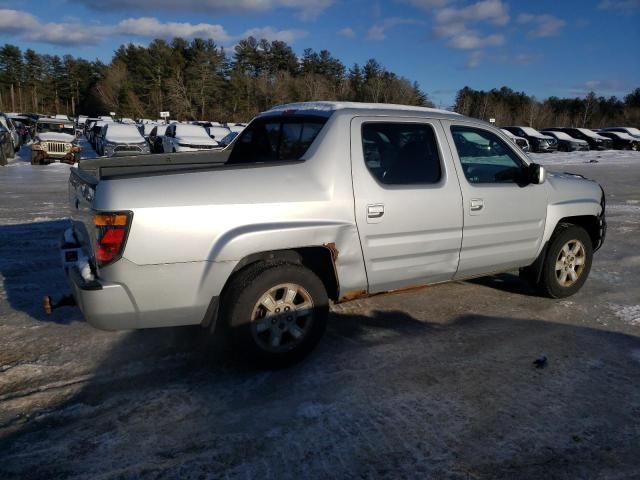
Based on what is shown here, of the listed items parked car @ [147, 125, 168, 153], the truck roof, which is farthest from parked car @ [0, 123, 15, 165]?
the truck roof

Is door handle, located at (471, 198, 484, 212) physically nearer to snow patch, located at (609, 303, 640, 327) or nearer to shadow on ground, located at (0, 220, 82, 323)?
snow patch, located at (609, 303, 640, 327)

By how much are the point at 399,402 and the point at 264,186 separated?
1685 millimetres

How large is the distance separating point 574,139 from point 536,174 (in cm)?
3741

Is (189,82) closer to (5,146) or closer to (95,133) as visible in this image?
(95,133)

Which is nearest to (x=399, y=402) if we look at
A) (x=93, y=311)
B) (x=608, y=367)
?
(x=608, y=367)

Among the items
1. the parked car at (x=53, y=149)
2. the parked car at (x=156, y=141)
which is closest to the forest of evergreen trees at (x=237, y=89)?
the parked car at (x=156, y=141)

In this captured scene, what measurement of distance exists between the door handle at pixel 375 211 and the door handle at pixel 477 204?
39.7 inches

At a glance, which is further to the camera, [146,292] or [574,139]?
[574,139]

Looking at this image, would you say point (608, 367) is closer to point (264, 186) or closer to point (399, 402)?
point (399, 402)

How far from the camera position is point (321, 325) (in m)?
3.87

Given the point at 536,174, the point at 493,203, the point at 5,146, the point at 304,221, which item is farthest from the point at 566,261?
the point at 5,146

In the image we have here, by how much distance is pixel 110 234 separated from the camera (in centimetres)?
314

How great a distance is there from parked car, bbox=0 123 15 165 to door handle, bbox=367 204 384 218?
18.8 meters

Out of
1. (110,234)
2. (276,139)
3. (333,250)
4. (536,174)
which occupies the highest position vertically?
(276,139)
